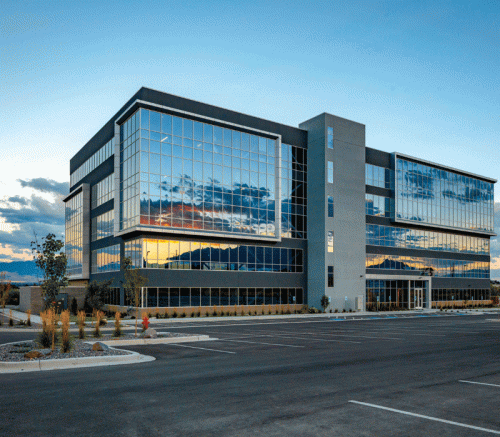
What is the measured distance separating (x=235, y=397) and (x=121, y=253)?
3840 centimetres

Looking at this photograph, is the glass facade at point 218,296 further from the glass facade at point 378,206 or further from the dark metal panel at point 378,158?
the dark metal panel at point 378,158

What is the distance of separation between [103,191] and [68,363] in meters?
41.1

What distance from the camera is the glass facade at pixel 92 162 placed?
167ft

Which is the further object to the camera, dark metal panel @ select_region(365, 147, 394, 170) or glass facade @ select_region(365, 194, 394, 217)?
dark metal panel @ select_region(365, 147, 394, 170)

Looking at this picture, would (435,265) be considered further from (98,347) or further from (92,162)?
(98,347)

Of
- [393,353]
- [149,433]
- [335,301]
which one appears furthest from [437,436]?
[335,301]

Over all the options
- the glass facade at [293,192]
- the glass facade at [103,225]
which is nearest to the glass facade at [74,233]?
the glass facade at [103,225]

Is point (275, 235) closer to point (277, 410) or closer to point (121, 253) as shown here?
point (121, 253)

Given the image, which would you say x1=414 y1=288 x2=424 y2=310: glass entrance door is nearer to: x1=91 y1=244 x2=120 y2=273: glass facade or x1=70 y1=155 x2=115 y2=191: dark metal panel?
x1=91 y1=244 x2=120 y2=273: glass facade

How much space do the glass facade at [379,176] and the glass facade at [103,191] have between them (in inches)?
1185

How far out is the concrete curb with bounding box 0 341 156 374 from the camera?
12766 mm

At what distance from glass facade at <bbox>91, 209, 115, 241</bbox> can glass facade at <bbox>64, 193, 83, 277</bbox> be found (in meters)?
3.62

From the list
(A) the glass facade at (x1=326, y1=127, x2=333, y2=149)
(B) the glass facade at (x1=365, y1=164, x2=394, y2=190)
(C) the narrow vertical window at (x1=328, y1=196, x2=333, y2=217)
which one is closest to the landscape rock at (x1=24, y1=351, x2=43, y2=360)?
(C) the narrow vertical window at (x1=328, y1=196, x2=333, y2=217)

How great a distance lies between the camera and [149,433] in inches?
276
